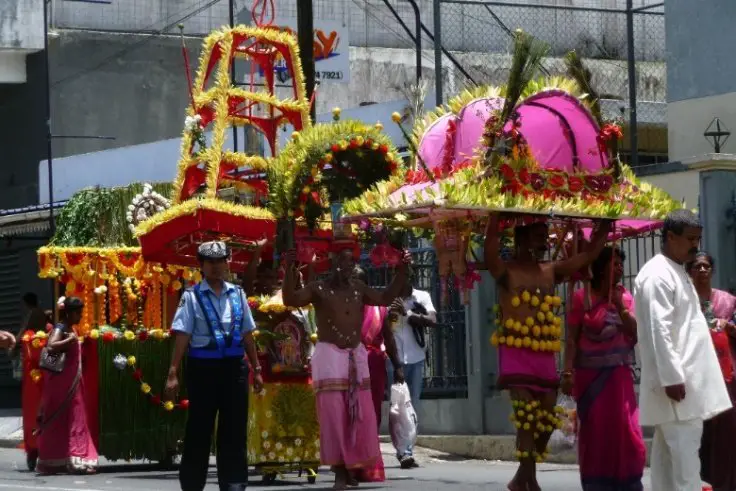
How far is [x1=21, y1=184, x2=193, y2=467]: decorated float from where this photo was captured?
14836 millimetres

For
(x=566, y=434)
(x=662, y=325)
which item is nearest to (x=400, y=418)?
(x=566, y=434)

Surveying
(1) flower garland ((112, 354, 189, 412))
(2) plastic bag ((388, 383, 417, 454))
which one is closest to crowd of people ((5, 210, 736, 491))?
(2) plastic bag ((388, 383, 417, 454))

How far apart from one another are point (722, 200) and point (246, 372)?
17.7ft

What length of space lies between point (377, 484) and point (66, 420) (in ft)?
11.2

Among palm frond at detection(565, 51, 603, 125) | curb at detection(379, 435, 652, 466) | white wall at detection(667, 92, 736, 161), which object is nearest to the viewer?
palm frond at detection(565, 51, 603, 125)

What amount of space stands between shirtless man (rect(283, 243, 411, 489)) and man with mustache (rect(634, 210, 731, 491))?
3336 mm

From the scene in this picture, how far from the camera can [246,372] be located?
1104cm

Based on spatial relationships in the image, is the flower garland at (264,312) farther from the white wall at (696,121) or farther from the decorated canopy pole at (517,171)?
the white wall at (696,121)

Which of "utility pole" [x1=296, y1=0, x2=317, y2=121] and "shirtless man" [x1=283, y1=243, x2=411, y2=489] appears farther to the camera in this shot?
"utility pole" [x1=296, y1=0, x2=317, y2=121]

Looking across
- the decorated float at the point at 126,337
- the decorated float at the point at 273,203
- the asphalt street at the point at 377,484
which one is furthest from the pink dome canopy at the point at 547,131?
the decorated float at the point at 126,337

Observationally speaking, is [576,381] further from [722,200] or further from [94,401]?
[94,401]

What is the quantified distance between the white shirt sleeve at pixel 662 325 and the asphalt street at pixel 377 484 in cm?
362

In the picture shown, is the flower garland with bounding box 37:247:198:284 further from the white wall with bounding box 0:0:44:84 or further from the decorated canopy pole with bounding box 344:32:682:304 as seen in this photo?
the white wall with bounding box 0:0:44:84

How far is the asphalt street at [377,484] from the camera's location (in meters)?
12.9
